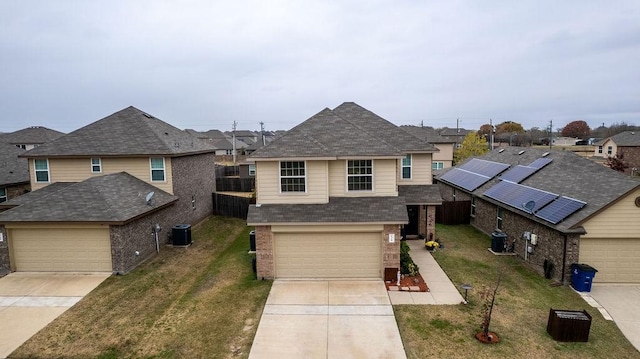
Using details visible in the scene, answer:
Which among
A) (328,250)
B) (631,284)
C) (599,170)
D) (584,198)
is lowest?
(631,284)

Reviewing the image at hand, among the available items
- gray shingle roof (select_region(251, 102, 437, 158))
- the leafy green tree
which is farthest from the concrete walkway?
the leafy green tree

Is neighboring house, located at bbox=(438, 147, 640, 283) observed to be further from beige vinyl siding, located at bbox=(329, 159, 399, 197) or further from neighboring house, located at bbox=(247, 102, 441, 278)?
beige vinyl siding, located at bbox=(329, 159, 399, 197)

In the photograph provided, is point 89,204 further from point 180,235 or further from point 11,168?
point 11,168

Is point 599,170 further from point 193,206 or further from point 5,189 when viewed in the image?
point 5,189

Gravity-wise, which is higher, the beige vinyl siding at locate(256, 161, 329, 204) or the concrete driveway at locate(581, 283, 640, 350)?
the beige vinyl siding at locate(256, 161, 329, 204)

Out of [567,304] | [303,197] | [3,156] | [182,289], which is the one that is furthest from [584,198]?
[3,156]

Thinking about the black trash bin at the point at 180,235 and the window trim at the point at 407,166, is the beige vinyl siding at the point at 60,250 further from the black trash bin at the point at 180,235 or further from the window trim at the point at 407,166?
the window trim at the point at 407,166

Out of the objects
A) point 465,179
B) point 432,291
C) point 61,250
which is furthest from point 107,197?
point 465,179
